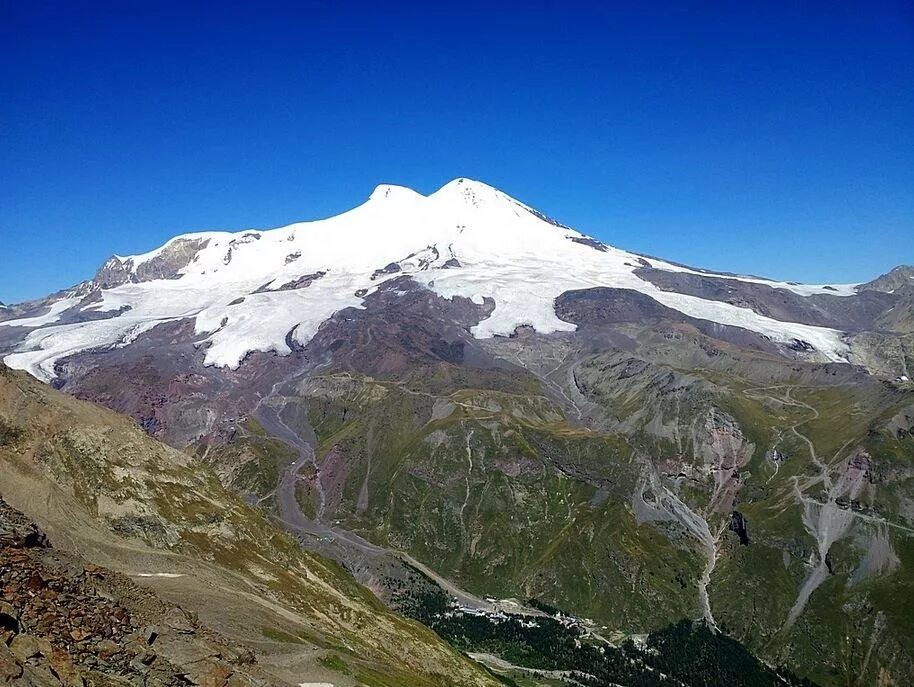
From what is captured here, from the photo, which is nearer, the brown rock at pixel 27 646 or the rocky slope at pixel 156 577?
the brown rock at pixel 27 646

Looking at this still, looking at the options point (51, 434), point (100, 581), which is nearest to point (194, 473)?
point (51, 434)

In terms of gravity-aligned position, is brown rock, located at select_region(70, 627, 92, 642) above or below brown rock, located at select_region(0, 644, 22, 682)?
Answer: below

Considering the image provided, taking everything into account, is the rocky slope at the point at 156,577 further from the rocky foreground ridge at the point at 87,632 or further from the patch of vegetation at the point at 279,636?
the patch of vegetation at the point at 279,636

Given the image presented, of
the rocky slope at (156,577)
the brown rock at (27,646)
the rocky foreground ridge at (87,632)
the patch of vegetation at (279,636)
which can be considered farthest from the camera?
the patch of vegetation at (279,636)

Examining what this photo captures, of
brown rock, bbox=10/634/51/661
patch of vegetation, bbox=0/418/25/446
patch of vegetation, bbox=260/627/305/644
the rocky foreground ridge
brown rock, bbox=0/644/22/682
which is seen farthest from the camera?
patch of vegetation, bbox=0/418/25/446

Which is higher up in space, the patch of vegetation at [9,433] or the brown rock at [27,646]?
the patch of vegetation at [9,433]

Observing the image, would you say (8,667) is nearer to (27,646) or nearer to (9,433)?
(27,646)

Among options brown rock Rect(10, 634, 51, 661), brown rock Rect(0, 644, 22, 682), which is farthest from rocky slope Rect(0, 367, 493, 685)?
brown rock Rect(0, 644, 22, 682)

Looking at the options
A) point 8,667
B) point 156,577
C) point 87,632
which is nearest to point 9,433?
point 156,577

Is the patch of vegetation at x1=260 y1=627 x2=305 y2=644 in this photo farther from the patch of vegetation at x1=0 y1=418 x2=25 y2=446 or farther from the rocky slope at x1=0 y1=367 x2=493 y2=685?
the patch of vegetation at x1=0 y1=418 x2=25 y2=446

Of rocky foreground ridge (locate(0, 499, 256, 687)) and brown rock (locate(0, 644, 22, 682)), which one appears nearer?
brown rock (locate(0, 644, 22, 682))

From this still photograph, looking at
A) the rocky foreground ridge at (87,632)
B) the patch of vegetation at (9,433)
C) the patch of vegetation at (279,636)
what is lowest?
the patch of vegetation at (279,636)

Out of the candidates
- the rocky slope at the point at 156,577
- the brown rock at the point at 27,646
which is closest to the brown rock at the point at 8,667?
the rocky slope at the point at 156,577
